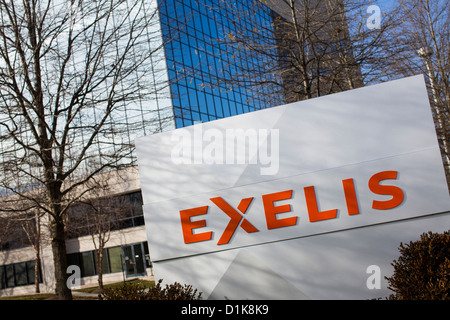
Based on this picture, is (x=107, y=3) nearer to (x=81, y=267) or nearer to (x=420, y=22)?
(x=420, y=22)

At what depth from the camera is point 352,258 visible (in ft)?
22.8

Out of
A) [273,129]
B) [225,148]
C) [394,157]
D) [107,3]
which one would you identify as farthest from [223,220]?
[107,3]

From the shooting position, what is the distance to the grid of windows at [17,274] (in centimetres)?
3528

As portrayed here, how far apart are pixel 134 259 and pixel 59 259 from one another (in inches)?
840

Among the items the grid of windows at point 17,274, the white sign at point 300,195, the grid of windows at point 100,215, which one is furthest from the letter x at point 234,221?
the grid of windows at point 17,274

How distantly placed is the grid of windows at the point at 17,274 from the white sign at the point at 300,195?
32.2 meters

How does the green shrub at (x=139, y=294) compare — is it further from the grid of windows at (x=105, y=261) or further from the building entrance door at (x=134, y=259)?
the building entrance door at (x=134, y=259)

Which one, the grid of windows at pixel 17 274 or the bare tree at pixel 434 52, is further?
the grid of windows at pixel 17 274

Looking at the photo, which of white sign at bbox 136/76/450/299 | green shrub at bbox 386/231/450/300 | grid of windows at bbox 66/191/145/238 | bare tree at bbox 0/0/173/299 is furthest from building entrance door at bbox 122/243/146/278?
green shrub at bbox 386/231/450/300

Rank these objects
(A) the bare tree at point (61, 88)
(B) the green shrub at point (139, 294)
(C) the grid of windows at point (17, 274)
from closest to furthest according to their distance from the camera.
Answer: (B) the green shrub at point (139, 294), (A) the bare tree at point (61, 88), (C) the grid of windows at point (17, 274)

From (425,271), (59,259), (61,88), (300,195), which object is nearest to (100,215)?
(59,259)

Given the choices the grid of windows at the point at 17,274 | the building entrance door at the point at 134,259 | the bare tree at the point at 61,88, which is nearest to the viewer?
the bare tree at the point at 61,88

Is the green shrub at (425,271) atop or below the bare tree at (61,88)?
below

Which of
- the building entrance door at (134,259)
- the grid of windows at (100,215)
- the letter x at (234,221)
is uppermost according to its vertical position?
the grid of windows at (100,215)
